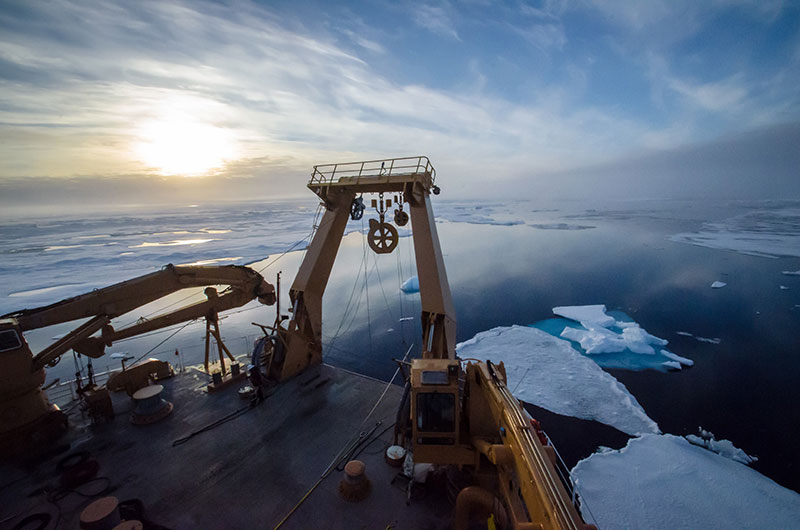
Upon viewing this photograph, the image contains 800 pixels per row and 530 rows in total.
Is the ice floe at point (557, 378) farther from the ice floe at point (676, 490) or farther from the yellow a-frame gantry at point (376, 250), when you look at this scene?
the yellow a-frame gantry at point (376, 250)

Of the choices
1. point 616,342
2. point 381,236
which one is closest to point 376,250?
point 381,236

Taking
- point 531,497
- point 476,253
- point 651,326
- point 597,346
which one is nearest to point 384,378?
point 597,346

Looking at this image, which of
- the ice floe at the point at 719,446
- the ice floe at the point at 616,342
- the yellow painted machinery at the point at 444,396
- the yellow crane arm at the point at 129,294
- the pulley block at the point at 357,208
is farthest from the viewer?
the ice floe at the point at 616,342

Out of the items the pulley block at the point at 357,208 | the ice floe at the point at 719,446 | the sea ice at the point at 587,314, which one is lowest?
the ice floe at the point at 719,446

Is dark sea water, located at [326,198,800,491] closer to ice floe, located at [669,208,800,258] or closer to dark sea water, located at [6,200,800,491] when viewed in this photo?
dark sea water, located at [6,200,800,491]

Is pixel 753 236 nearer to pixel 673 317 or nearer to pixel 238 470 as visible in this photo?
pixel 673 317

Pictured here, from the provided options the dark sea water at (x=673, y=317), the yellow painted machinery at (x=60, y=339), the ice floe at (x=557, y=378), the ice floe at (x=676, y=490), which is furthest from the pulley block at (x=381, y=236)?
the ice floe at (x=676, y=490)
